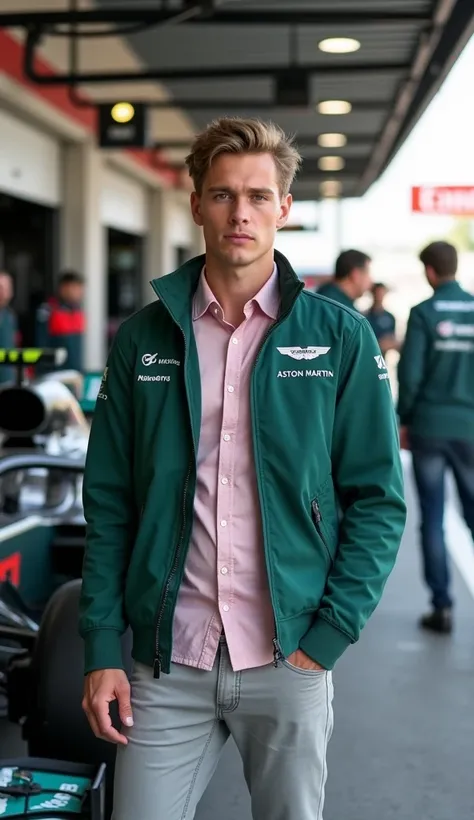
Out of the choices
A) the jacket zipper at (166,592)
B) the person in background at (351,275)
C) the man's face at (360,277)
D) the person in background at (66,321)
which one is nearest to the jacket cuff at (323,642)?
the jacket zipper at (166,592)

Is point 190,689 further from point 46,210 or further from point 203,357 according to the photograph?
point 46,210

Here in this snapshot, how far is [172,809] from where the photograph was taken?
86.8 inches

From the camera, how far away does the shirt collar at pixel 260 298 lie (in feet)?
7.45

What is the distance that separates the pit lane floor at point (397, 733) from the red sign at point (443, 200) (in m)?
15.0

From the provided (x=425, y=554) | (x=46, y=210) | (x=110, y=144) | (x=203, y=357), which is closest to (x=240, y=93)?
(x=46, y=210)

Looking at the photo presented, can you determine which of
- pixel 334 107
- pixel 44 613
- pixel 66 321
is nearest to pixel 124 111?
pixel 66 321

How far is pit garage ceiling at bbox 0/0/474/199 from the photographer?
9164 mm

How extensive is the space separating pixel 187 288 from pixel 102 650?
700 millimetres

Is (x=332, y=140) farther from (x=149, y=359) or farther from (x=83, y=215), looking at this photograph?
(x=149, y=359)

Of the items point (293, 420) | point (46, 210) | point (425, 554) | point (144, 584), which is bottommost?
point (425, 554)

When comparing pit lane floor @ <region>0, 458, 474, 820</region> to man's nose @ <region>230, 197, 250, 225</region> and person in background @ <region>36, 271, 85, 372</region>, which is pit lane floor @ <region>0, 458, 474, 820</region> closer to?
man's nose @ <region>230, 197, 250, 225</region>

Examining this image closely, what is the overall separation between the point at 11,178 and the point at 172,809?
11.3m

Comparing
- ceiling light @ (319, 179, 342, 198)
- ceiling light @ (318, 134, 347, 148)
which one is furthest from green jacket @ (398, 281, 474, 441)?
ceiling light @ (319, 179, 342, 198)

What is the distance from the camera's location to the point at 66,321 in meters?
13.3
